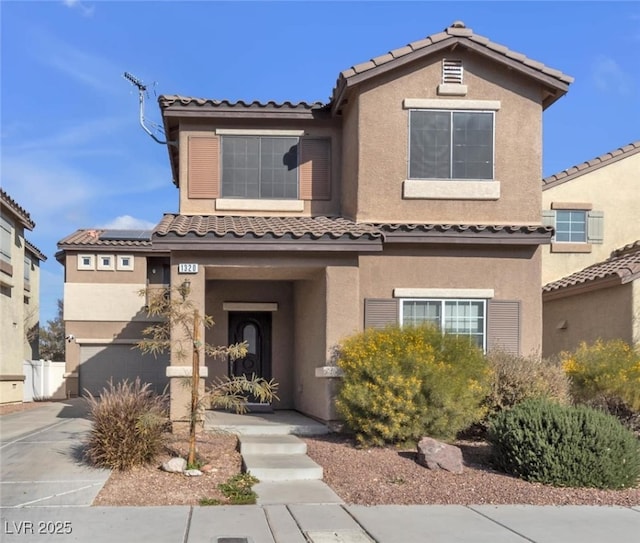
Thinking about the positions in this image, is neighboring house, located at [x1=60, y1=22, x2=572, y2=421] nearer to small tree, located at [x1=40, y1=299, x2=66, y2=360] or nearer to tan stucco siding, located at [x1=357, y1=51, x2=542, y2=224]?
tan stucco siding, located at [x1=357, y1=51, x2=542, y2=224]

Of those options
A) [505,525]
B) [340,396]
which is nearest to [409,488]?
[505,525]

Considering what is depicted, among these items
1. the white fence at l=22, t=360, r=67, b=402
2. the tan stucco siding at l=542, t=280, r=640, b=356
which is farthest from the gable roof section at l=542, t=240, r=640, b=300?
the white fence at l=22, t=360, r=67, b=402

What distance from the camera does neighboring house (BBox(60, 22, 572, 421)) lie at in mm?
13078

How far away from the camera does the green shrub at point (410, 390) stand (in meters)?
11.2

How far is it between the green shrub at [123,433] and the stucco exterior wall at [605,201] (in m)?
13.1

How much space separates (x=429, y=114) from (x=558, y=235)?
7544 mm

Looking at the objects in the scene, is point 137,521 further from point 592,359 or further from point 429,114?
point 429,114


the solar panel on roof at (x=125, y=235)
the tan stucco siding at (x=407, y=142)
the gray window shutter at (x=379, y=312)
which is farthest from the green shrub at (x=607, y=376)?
the solar panel on roof at (x=125, y=235)

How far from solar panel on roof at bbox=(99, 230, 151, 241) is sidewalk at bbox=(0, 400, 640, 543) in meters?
21.1

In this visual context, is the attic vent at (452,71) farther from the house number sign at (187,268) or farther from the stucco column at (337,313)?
the house number sign at (187,268)

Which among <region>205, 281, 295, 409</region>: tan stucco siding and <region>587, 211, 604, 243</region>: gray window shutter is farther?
<region>587, 211, 604, 243</region>: gray window shutter

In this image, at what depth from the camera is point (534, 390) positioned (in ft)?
38.6

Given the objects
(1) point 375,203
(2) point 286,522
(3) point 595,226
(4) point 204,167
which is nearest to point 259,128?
(4) point 204,167

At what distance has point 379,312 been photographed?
13414 millimetres
